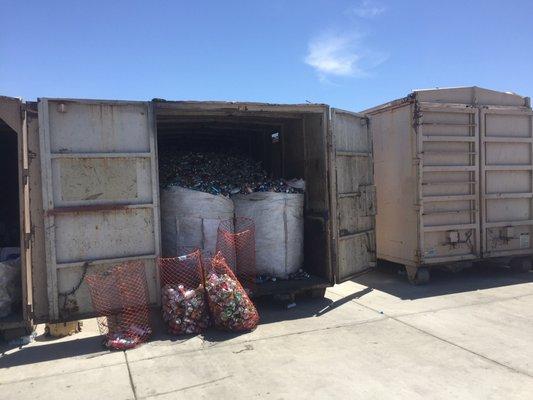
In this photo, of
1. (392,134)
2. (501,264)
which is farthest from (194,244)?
(501,264)

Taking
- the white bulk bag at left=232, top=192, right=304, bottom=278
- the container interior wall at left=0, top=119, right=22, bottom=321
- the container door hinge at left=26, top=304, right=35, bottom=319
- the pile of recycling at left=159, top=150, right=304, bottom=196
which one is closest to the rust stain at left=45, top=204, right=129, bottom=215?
the container door hinge at left=26, top=304, right=35, bottom=319

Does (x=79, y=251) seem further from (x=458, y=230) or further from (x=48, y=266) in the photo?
(x=458, y=230)

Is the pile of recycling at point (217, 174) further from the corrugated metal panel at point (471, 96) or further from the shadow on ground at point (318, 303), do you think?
the corrugated metal panel at point (471, 96)

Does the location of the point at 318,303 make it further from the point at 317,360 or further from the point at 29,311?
the point at 29,311

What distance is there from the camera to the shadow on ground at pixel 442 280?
689 cm

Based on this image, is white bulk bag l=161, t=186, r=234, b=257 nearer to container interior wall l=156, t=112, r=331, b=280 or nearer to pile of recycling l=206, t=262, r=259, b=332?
pile of recycling l=206, t=262, r=259, b=332

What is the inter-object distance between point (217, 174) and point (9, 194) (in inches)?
156

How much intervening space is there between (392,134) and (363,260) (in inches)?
90.5

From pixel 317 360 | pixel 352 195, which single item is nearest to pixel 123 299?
pixel 317 360

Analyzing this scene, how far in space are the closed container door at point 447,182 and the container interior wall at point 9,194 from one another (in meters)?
6.54

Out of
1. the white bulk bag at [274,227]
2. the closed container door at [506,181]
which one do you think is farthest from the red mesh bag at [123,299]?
the closed container door at [506,181]

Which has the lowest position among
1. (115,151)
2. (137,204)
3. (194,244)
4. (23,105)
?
(194,244)

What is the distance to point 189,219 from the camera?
5941mm

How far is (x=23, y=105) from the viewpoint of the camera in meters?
4.80
